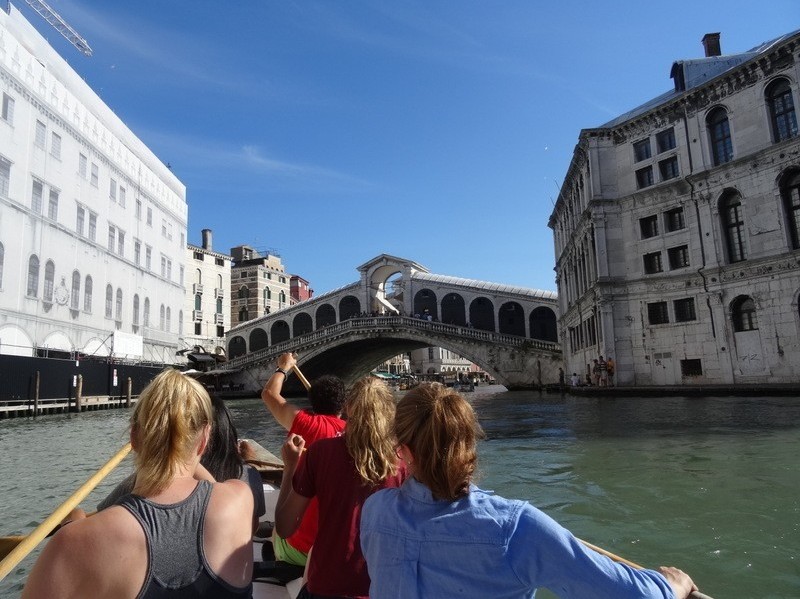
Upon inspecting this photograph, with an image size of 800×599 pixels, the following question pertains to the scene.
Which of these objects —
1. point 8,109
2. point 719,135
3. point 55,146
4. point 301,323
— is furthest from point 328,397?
point 301,323

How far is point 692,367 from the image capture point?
19484mm

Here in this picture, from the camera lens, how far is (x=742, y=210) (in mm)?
18422

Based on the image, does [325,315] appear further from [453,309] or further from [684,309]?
[684,309]

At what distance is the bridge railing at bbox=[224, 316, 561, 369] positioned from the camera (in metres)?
30.2

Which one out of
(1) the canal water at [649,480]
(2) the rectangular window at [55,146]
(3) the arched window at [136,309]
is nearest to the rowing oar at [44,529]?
(1) the canal water at [649,480]

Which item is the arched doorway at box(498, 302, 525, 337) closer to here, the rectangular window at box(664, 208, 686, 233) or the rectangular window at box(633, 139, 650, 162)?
the rectangular window at box(633, 139, 650, 162)

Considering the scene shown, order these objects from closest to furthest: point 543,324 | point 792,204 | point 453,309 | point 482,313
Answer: point 792,204 → point 543,324 → point 482,313 → point 453,309

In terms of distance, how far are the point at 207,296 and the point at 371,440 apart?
4888 cm

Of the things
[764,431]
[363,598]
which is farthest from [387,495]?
[764,431]

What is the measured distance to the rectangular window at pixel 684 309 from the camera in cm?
1973

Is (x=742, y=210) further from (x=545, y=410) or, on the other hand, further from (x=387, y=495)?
(x=387, y=495)

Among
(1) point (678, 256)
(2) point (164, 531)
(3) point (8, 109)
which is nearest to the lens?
(2) point (164, 531)

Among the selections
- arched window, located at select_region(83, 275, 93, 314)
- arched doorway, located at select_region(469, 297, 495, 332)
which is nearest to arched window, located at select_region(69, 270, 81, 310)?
arched window, located at select_region(83, 275, 93, 314)

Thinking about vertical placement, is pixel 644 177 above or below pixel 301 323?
above
